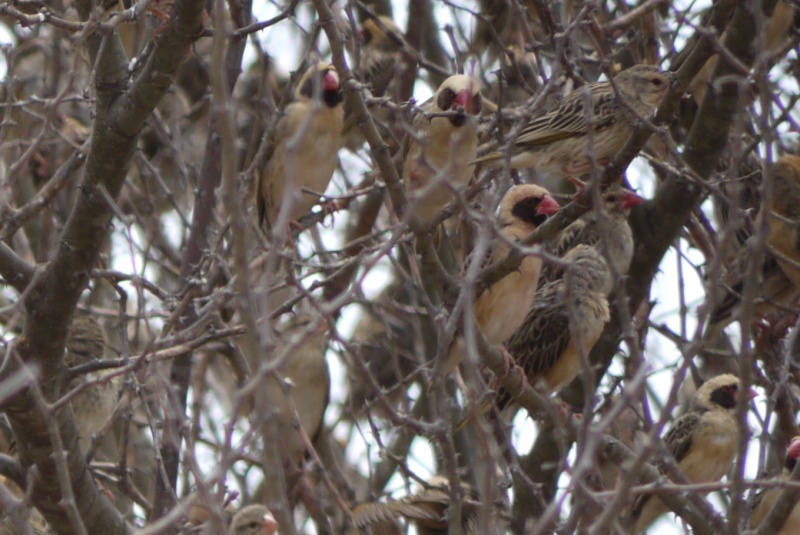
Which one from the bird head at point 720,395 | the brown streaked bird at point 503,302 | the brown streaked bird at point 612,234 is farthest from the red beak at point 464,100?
the bird head at point 720,395

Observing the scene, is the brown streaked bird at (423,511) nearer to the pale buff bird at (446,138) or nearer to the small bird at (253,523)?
the small bird at (253,523)

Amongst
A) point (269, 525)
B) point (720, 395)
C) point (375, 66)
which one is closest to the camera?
point (269, 525)

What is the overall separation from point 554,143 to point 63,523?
332 cm

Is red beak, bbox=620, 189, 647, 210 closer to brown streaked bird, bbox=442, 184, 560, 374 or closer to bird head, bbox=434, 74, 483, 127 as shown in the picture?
brown streaked bird, bbox=442, 184, 560, 374

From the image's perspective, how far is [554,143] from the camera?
7133 mm

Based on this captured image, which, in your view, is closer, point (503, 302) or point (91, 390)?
point (503, 302)

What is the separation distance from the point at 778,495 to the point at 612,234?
2.30m

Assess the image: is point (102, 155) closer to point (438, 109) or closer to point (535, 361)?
point (438, 109)

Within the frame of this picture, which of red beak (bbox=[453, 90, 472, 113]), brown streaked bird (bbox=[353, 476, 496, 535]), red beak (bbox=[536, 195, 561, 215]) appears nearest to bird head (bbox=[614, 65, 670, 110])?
red beak (bbox=[536, 195, 561, 215])

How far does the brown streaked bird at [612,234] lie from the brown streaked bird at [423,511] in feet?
4.78

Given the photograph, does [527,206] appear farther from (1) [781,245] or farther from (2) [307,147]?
(1) [781,245]

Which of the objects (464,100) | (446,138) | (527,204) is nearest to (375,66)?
(446,138)

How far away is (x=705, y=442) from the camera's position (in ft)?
24.8

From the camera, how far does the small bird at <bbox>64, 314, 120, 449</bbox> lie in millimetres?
8180
